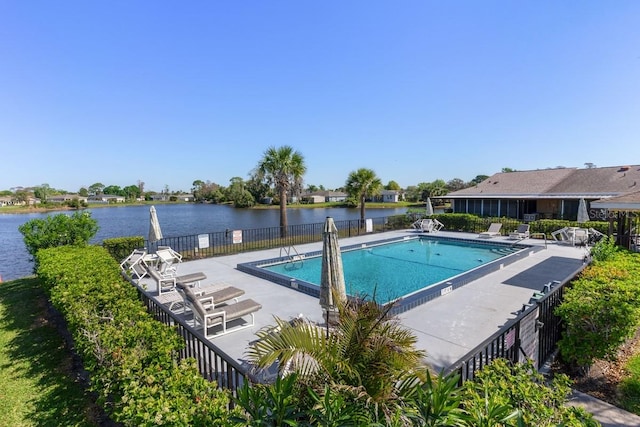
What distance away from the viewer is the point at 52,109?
1422 centimetres

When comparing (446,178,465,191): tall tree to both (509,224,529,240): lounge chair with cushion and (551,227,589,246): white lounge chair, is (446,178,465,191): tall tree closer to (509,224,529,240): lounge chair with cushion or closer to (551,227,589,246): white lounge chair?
(509,224,529,240): lounge chair with cushion

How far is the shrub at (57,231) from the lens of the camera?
8.23 metres

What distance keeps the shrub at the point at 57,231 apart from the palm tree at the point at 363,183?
15.1m

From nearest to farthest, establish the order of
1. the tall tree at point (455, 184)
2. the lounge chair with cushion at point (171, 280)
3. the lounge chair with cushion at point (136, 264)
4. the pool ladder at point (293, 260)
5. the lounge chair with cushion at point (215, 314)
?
1. the lounge chair with cushion at point (215, 314)
2. the lounge chair with cushion at point (171, 280)
3. the lounge chair with cushion at point (136, 264)
4. the pool ladder at point (293, 260)
5. the tall tree at point (455, 184)

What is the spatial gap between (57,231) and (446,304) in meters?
10.3

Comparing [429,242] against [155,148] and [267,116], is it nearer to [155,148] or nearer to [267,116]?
[267,116]

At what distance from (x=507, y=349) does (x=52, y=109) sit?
1929 cm

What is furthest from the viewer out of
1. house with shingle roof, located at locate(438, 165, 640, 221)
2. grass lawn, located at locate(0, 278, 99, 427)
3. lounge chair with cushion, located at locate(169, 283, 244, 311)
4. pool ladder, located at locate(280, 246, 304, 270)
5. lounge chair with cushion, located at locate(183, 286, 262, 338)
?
house with shingle roof, located at locate(438, 165, 640, 221)

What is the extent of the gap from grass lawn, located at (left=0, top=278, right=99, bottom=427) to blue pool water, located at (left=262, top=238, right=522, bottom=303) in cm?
483

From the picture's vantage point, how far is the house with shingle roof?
18.2 meters

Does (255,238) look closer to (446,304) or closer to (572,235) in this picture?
(446,304)

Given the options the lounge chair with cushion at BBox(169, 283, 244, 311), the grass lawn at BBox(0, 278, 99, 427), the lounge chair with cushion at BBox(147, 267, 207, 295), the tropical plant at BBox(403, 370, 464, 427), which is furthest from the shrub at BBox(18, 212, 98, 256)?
the tropical plant at BBox(403, 370, 464, 427)

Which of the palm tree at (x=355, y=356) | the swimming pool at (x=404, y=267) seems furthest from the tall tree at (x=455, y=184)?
the palm tree at (x=355, y=356)

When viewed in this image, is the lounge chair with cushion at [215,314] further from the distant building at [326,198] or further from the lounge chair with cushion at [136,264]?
the distant building at [326,198]
